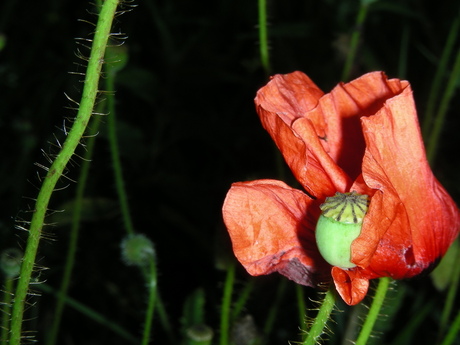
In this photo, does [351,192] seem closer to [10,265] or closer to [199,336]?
[199,336]

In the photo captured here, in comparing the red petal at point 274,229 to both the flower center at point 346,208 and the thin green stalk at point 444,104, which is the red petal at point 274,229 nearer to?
the flower center at point 346,208

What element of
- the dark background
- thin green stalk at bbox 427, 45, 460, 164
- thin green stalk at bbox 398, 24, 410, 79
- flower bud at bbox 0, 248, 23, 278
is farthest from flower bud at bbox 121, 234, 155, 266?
thin green stalk at bbox 398, 24, 410, 79

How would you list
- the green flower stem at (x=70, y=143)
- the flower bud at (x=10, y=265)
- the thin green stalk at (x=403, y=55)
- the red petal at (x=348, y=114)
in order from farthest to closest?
1. the thin green stalk at (x=403, y=55)
2. the flower bud at (x=10, y=265)
3. the red petal at (x=348, y=114)
4. the green flower stem at (x=70, y=143)

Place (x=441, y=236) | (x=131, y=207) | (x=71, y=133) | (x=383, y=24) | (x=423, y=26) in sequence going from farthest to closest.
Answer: (x=383, y=24), (x=423, y=26), (x=131, y=207), (x=441, y=236), (x=71, y=133)

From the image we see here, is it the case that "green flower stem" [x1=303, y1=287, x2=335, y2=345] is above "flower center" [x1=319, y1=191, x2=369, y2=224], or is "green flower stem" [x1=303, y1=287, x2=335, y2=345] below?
below

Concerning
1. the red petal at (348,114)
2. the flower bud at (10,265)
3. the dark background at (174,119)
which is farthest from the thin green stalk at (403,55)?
the flower bud at (10,265)

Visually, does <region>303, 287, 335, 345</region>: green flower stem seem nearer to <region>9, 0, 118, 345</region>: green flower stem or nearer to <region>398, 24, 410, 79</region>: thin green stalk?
<region>9, 0, 118, 345</region>: green flower stem

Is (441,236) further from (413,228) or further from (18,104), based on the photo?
(18,104)

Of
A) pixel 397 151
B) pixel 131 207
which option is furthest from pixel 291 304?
pixel 397 151

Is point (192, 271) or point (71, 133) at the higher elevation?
point (71, 133)
